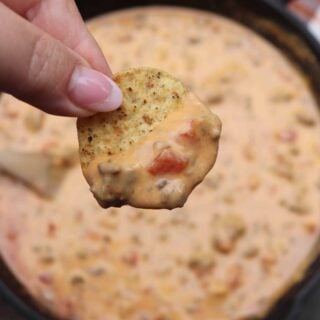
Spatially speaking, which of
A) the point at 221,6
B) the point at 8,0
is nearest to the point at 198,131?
the point at 8,0

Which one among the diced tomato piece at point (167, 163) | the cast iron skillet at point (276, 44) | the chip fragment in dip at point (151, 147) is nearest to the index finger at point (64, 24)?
the chip fragment in dip at point (151, 147)

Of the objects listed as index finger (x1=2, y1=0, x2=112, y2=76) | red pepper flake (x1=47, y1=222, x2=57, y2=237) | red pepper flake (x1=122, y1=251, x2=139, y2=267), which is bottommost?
red pepper flake (x1=47, y1=222, x2=57, y2=237)

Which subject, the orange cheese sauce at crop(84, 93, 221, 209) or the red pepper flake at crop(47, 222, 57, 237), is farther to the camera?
the red pepper flake at crop(47, 222, 57, 237)

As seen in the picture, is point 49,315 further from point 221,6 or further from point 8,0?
point 221,6

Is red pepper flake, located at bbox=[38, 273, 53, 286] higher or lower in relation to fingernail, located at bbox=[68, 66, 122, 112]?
lower

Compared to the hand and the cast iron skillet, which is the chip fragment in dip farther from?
the cast iron skillet

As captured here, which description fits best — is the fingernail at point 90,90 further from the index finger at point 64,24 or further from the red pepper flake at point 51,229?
the red pepper flake at point 51,229

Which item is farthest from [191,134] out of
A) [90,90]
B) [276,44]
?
[276,44]

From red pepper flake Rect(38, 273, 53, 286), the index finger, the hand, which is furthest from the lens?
red pepper flake Rect(38, 273, 53, 286)

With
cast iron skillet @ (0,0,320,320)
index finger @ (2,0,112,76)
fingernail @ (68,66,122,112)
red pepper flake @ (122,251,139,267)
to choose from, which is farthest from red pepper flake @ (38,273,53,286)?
fingernail @ (68,66,122,112)
